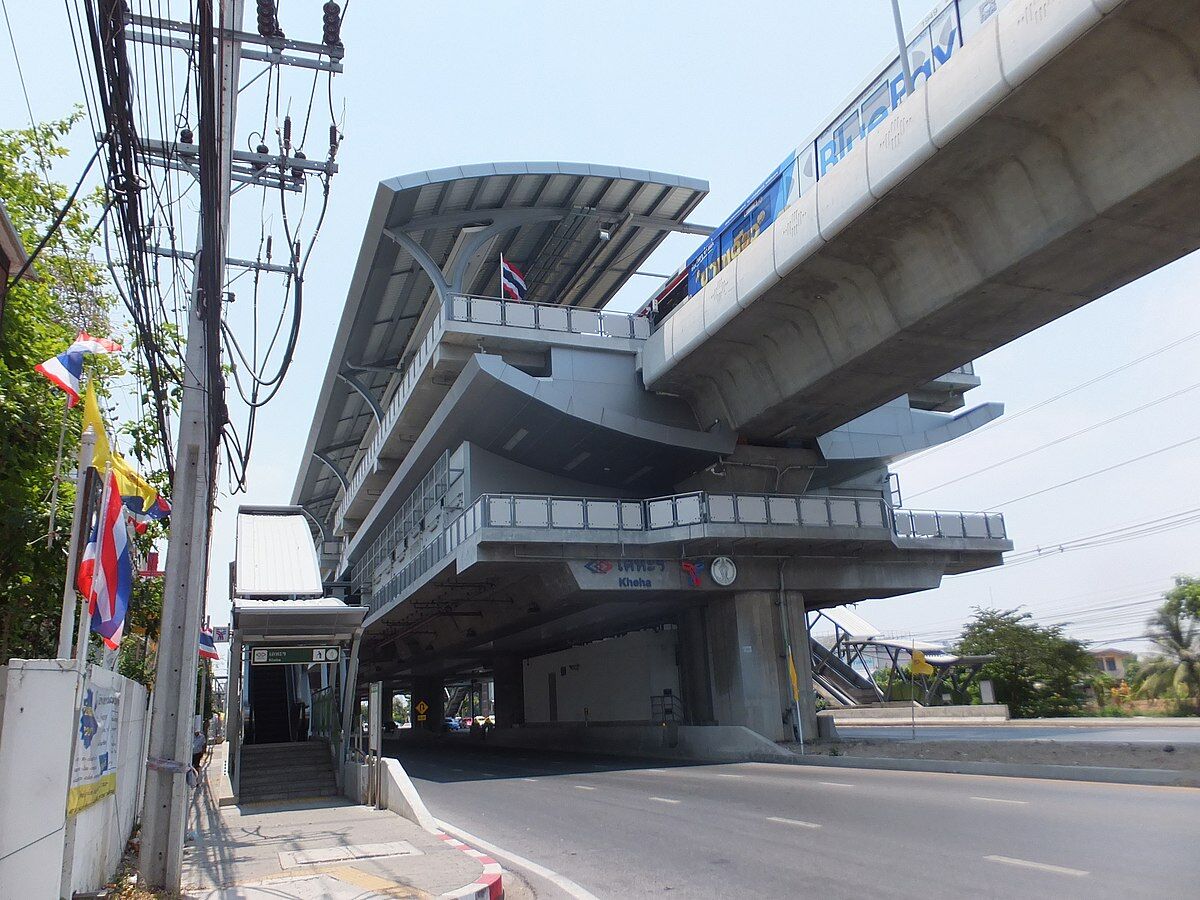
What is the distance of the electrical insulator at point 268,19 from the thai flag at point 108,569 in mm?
4823

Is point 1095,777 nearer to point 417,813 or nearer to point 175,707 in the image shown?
point 417,813

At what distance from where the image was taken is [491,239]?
32719mm

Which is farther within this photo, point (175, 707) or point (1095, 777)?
point (1095, 777)

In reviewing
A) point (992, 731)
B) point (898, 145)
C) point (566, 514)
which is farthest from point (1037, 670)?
point (898, 145)

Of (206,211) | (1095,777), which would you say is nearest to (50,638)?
(206,211)

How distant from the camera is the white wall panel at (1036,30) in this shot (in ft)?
43.7

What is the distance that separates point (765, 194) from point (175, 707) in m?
19.1

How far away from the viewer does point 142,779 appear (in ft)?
44.1

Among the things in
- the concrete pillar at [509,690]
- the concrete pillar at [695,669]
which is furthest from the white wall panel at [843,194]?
the concrete pillar at [509,690]

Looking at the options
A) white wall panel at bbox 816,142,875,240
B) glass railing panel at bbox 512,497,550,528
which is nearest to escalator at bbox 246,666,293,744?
glass railing panel at bbox 512,497,550,528

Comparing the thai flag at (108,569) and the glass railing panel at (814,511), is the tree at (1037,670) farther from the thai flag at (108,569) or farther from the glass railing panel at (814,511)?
the thai flag at (108,569)

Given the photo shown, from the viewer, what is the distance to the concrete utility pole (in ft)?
28.7

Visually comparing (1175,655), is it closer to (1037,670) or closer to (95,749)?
(1037,670)

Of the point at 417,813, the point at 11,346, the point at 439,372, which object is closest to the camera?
the point at 11,346
